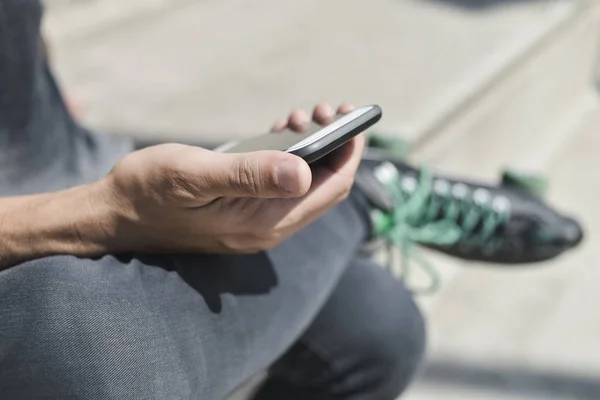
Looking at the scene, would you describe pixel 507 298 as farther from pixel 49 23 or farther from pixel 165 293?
pixel 49 23

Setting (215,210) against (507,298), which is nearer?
(215,210)

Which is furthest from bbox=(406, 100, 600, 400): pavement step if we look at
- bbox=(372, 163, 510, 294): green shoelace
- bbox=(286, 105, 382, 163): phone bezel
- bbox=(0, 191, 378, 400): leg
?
bbox=(286, 105, 382, 163): phone bezel

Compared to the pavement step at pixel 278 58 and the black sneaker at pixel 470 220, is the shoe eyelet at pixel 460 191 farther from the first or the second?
the pavement step at pixel 278 58

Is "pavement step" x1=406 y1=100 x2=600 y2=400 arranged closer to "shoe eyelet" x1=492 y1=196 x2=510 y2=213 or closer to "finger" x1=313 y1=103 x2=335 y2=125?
"shoe eyelet" x1=492 y1=196 x2=510 y2=213

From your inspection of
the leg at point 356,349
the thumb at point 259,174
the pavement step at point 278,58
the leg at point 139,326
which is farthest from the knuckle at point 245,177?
the pavement step at point 278,58

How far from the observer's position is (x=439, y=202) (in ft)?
3.44

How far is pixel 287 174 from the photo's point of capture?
0.46 metres

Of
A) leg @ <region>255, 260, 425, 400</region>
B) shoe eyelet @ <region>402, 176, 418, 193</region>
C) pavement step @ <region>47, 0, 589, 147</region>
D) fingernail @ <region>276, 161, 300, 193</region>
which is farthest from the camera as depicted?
pavement step @ <region>47, 0, 589, 147</region>

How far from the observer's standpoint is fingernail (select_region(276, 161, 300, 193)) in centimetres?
46

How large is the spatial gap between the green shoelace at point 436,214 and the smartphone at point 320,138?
404mm

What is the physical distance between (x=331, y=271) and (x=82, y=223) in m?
0.29

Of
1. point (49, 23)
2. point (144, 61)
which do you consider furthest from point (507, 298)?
point (49, 23)

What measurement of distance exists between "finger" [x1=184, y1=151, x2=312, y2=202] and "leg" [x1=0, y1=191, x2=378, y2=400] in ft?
0.35

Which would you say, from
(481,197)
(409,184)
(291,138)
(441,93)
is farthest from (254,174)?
(441,93)
